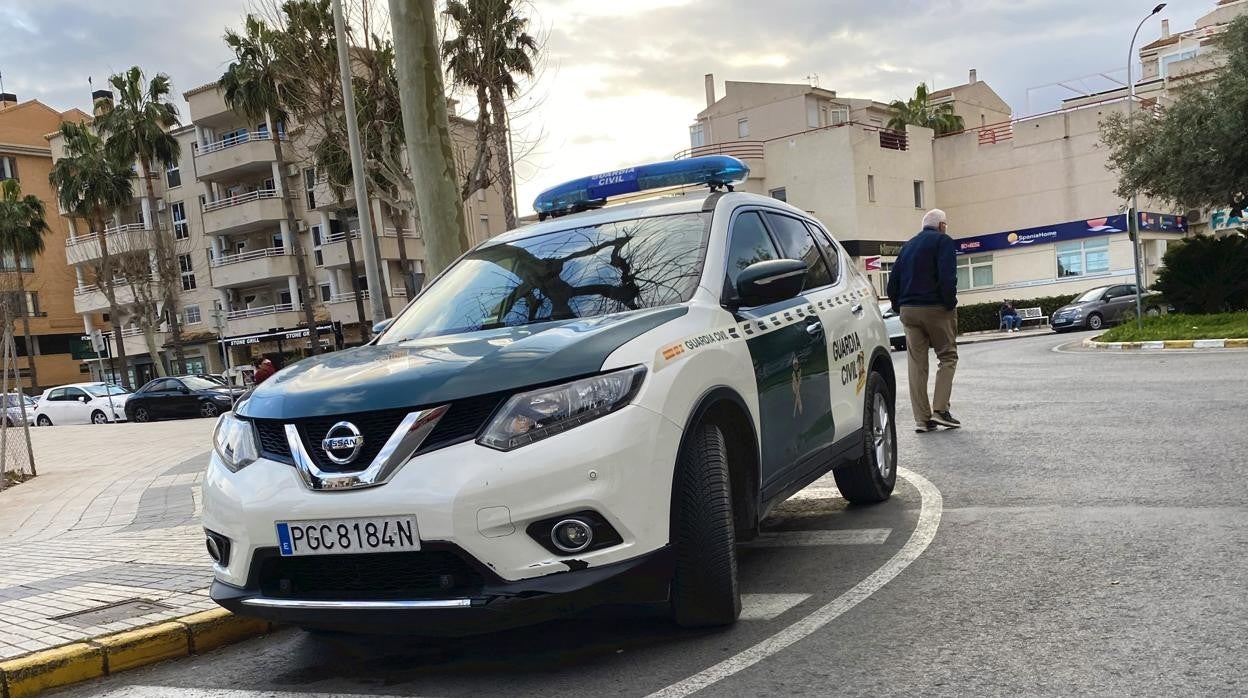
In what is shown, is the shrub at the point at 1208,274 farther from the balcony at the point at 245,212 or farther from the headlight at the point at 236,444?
the balcony at the point at 245,212

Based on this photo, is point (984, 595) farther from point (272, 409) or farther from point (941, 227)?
point (941, 227)

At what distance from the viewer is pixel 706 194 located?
529cm

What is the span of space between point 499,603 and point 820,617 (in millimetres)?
1394

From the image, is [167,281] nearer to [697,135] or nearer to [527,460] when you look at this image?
[697,135]

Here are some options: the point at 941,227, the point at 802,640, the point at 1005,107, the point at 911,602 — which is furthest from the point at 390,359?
the point at 1005,107

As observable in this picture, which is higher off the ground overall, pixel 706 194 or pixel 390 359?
pixel 706 194

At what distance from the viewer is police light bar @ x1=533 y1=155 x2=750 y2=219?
549 centimetres

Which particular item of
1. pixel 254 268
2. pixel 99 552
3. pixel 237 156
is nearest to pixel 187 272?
pixel 254 268

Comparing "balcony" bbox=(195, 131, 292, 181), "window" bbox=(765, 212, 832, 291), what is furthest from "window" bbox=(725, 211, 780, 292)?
"balcony" bbox=(195, 131, 292, 181)

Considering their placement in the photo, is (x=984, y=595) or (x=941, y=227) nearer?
(x=984, y=595)

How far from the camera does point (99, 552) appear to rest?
6.95 metres

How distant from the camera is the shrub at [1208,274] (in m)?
21.9

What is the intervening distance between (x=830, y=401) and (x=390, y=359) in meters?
2.47

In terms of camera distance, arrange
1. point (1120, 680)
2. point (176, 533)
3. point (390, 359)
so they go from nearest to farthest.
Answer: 1. point (1120, 680)
2. point (390, 359)
3. point (176, 533)
